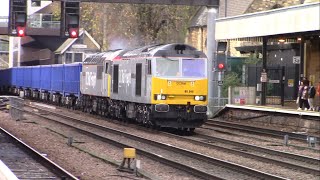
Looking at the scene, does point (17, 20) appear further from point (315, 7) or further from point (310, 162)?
point (310, 162)

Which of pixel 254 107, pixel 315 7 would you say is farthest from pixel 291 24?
pixel 254 107

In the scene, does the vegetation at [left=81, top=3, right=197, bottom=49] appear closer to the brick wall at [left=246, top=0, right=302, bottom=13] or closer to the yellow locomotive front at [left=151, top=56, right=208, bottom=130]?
the brick wall at [left=246, top=0, right=302, bottom=13]

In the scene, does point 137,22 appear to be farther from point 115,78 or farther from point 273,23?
point 115,78

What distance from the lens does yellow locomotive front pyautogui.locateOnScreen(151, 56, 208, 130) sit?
2239cm

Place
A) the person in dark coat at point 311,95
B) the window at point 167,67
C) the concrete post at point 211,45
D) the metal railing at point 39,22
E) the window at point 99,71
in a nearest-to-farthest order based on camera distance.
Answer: the window at point 167,67 < the person in dark coat at point 311,95 < the window at point 99,71 < the concrete post at point 211,45 < the metal railing at point 39,22

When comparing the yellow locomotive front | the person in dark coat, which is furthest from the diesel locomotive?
the person in dark coat

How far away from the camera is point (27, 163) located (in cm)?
1458

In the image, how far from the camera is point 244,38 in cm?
3222

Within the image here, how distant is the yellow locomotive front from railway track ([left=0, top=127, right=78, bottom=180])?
5503 millimetres

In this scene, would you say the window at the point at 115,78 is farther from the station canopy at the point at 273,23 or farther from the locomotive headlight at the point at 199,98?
the station canopy at the point at 273,23

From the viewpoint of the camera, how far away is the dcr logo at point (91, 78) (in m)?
31.5

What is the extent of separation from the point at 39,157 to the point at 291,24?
1553cm

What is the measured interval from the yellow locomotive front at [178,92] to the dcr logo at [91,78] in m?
9.40

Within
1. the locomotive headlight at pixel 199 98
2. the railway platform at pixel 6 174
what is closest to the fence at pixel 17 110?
the locomotive headlight at pixel 199 98
